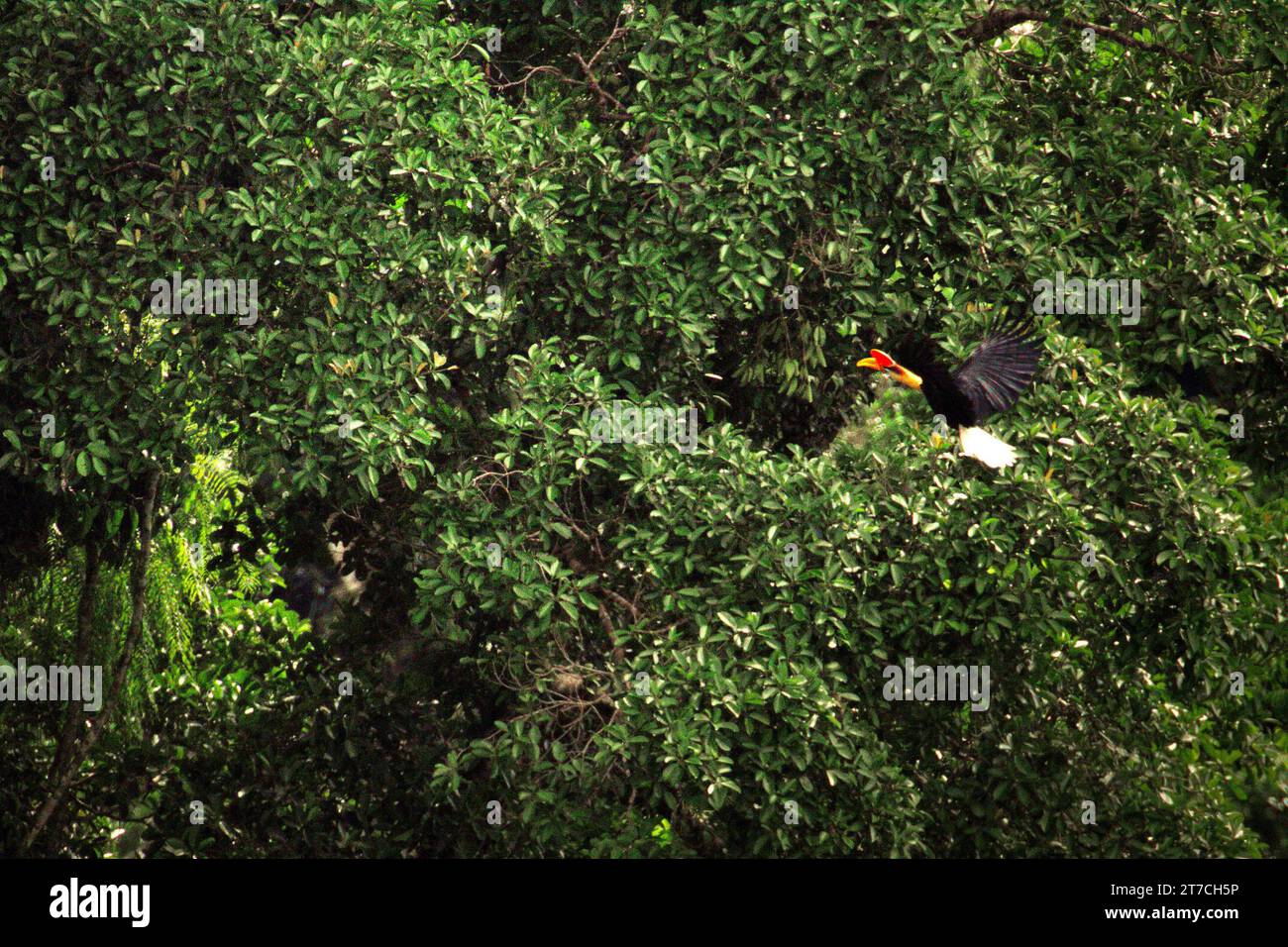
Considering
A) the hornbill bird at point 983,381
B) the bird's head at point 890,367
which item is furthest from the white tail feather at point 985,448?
the bird's head at point 890,367

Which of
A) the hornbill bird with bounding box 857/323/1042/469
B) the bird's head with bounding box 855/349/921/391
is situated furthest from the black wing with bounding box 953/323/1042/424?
the bird's head with bounding box 855/349/921/391

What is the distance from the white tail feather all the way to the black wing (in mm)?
79

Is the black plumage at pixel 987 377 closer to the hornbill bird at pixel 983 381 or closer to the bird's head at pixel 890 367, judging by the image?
the hornbill bird at pixel 983 381

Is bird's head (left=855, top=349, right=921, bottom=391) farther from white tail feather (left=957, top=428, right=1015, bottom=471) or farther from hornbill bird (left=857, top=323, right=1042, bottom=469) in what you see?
white tail feather (left=957, top=428, right=1015, bottom=471)

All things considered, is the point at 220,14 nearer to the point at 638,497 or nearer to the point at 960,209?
the point at 638,497

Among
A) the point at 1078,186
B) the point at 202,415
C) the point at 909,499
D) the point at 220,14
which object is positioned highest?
the point at 220,14

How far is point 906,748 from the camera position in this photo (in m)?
7.11

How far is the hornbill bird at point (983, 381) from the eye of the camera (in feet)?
21.9

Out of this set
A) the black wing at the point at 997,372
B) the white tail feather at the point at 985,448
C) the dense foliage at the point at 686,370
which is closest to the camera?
the dense foliage at the point at 686,370

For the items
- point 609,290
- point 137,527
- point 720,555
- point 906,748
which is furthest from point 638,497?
point 137,527

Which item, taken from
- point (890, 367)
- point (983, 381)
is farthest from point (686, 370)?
point (983, 381)

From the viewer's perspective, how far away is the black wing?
263 inches

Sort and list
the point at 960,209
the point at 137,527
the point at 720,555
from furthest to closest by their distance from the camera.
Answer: the point at 137,527 → the point at 960,209 → the point at 720,555
